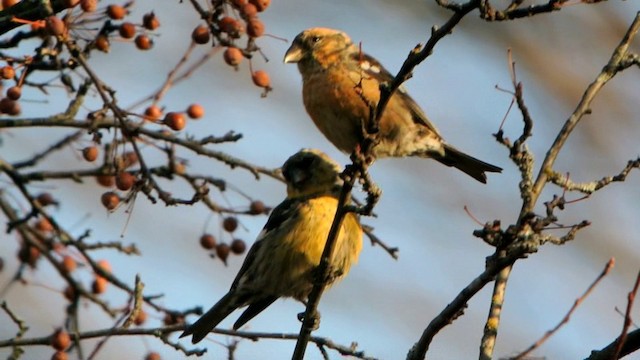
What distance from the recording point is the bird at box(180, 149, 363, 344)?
16.9 ft

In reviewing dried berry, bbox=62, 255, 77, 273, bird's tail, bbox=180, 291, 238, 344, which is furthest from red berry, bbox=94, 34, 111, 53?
bird's tail, bbox=180, 291, 238, 344

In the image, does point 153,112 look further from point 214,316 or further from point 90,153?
point 214,316

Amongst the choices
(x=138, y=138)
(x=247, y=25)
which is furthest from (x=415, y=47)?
(x=138, y=138)

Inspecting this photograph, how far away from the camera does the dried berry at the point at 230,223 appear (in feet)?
15.9

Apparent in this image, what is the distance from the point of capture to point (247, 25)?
14.0 feet

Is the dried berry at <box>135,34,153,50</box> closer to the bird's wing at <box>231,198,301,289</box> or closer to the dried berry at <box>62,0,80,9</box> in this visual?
the dried berry at <box>62,0,80,9</box>

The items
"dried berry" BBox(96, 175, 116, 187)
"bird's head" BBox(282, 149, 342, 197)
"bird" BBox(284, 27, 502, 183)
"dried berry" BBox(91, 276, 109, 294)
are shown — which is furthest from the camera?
"bird's head" BBox(282, 149, 342, 197)

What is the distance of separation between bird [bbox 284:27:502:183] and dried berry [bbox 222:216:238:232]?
665 mm

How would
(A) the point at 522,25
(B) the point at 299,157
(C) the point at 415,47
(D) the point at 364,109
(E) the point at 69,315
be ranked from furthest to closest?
(A) the point at 522,25 < (B) the point at 299,157 < (D) the point at 364,109 < (E) the point at 69,315 < (C) the point at 415,47

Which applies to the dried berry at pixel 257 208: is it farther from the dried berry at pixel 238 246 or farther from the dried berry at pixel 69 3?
the dried berry at pixel 69 3

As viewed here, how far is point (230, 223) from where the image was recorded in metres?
4.86

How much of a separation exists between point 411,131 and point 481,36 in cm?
635

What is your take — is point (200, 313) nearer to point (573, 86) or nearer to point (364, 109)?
point (364, 109)

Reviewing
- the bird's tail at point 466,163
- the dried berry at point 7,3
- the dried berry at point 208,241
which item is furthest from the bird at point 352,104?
the dried berry at point 7,3
